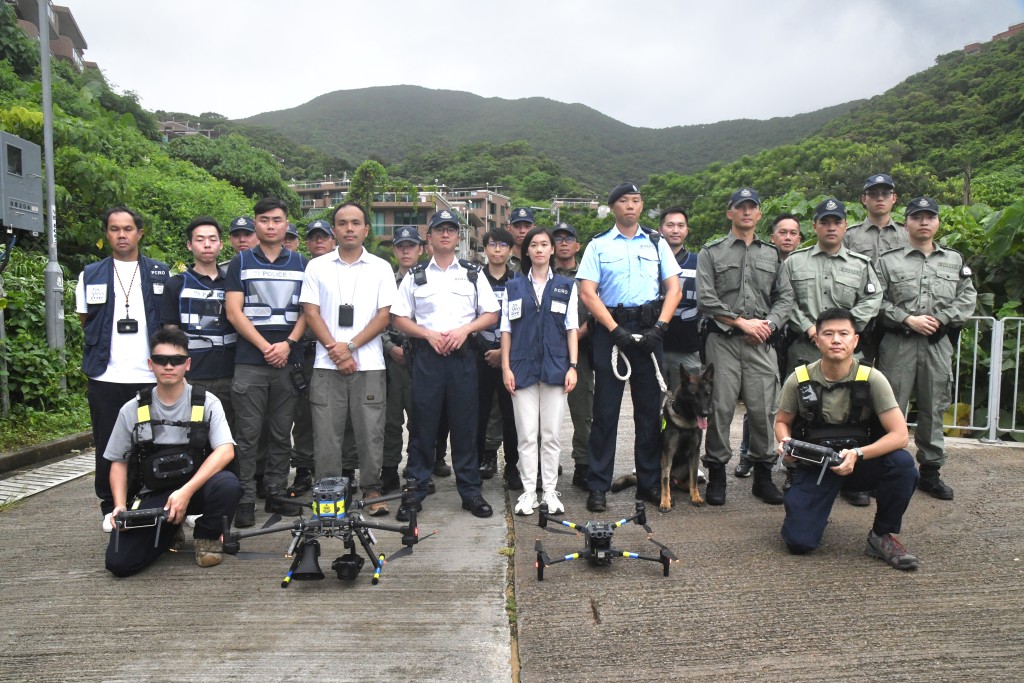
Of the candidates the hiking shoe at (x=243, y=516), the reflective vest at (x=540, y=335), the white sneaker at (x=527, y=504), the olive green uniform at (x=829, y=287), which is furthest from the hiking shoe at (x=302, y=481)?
the olive green uniform at (x=829, y=287)

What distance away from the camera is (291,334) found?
15.5 feet

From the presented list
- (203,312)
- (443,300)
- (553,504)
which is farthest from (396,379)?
(553,504)

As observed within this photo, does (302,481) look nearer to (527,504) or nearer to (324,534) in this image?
(527,504)

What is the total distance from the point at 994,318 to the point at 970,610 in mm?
4424

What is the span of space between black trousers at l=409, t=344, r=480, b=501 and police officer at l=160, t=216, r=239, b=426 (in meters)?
1.29

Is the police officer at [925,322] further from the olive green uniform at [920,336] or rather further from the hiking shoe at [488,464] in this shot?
the hiking shoe at [488,464]

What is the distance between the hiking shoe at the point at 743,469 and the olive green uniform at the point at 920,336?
123 centimetres

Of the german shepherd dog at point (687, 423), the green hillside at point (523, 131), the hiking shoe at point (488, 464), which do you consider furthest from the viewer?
the green hillside at point (523, 131)

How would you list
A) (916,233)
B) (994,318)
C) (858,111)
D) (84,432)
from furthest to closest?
(858,111) < (84,432) < (994,318) < (916,233)

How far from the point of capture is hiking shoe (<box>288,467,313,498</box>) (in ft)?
17.3

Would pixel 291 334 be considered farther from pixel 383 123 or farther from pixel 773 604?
pixel 383 123

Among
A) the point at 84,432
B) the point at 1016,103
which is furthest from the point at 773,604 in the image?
the point at 1016,103

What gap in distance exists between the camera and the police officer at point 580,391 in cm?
539

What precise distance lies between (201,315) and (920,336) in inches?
198
